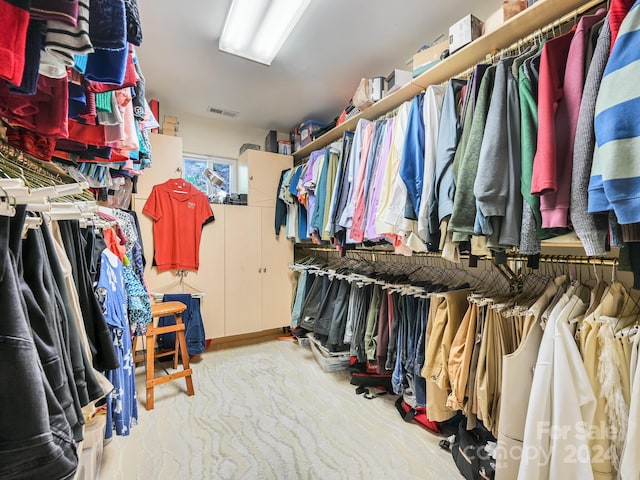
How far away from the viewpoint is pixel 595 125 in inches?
30.7

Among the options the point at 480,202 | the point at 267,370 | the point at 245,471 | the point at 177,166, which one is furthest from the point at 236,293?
the point at 480,202

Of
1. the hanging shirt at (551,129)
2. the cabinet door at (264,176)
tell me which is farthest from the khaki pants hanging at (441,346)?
the cabinet door at (264,176)

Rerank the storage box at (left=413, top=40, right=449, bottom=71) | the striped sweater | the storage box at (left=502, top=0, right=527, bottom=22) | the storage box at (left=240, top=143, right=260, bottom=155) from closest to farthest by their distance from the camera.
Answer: the striped sweater
the storage box at (left=502, top=0, right=527, bottom=22)
the storage box at (left=413, top=40, right=449, bottom=71)
the storage box at (left=240, top=143, right=260, bottom=155)

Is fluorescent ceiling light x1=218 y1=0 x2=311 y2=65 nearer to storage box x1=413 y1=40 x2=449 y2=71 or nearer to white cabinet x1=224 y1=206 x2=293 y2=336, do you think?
storage box x1=413 y1=40 x2=449 y2=71

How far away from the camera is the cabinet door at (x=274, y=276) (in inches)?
128

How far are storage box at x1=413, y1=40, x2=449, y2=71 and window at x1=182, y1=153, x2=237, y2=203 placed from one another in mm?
2303

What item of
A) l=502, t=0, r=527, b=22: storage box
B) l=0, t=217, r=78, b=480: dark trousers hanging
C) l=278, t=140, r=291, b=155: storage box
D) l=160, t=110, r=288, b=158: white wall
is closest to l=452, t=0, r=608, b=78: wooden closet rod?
l=502, t=0, r=527, b=22: storage box

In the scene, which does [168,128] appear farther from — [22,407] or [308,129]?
[22,407]

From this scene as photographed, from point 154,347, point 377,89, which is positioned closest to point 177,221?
point 154,347

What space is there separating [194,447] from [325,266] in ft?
6.26

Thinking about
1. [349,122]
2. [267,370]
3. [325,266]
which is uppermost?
[349,122]

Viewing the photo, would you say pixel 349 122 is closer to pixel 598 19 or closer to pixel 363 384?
pixel 598 19

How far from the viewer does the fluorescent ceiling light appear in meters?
1.67

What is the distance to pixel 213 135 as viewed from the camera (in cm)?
347
